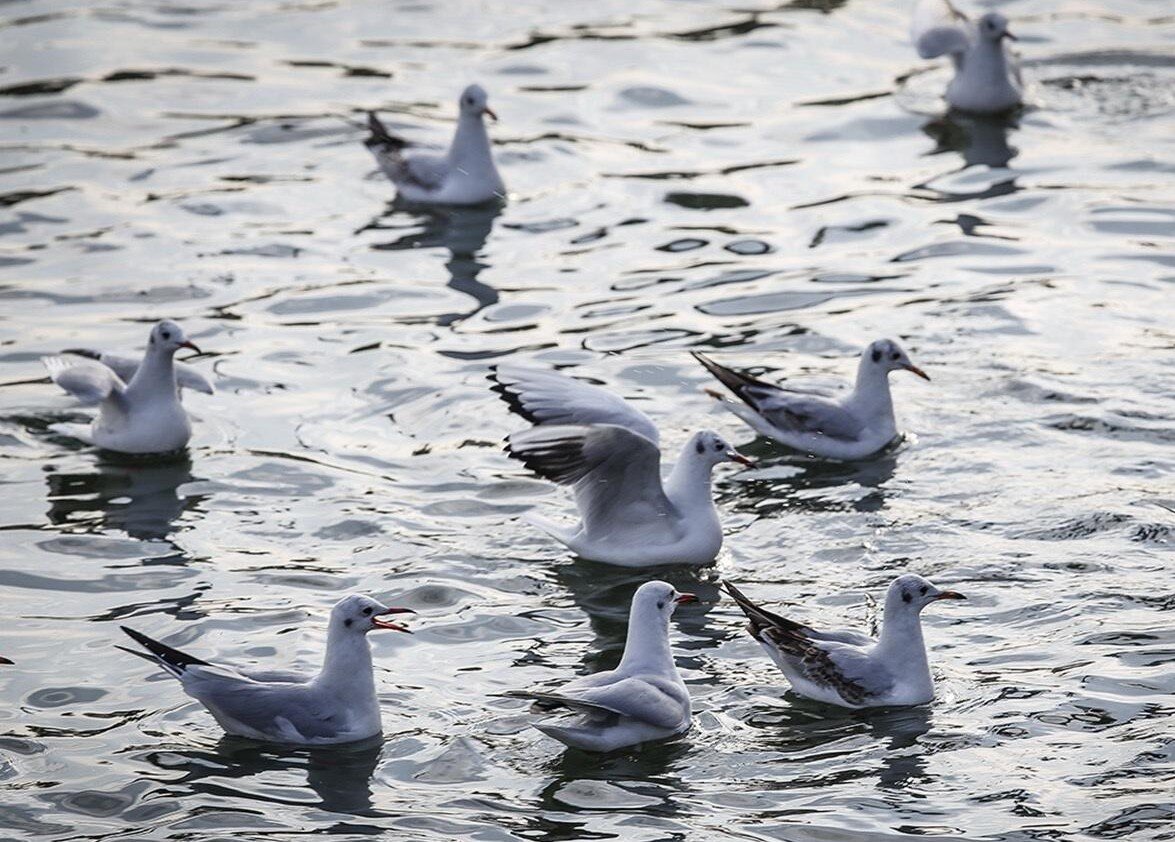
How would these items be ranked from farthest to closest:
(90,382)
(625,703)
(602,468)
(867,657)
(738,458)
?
(90,382), (602,468), (738,458), (867,657), (625,703)

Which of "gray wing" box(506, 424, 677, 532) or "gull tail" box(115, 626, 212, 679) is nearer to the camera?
"gull tail" box(115, 626, 212, 679)

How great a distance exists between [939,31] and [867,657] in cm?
1062

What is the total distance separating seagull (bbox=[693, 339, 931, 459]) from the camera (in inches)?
480

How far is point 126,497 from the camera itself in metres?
12.0

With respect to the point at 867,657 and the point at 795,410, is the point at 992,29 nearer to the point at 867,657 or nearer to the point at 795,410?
the point at 795,410

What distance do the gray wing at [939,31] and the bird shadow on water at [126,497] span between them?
9076 mm

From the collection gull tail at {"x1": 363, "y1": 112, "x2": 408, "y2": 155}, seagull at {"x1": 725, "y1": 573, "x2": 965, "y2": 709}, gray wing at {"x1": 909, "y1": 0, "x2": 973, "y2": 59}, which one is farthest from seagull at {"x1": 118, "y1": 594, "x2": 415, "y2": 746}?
gray wing at {"x1": 909, "y1": 0, "x2": 973, "y2": 59}

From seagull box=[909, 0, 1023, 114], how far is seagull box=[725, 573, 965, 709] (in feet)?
31.9

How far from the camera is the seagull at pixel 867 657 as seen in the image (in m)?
9.16

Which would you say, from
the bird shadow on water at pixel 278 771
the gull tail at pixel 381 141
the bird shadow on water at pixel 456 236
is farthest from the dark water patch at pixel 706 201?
the bird shadow on water at pixel 278 771

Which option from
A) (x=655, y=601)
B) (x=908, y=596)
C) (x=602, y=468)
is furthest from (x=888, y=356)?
(x=655, y=601)

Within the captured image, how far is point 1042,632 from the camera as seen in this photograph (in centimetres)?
980

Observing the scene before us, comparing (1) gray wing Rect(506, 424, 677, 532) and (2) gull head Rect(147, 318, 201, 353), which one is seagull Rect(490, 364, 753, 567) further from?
(2) gull head Rect(147, 318, 201, 353)

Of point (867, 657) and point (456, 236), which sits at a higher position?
point (456, 236)
